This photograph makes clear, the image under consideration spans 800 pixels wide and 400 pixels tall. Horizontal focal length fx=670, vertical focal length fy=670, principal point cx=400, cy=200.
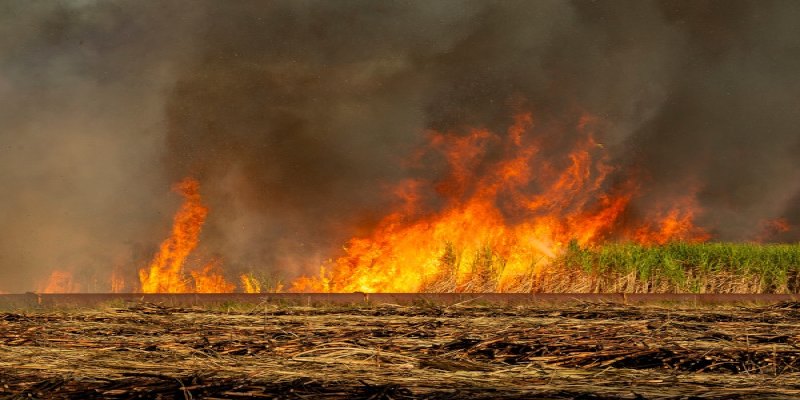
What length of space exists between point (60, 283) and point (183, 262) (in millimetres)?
3570

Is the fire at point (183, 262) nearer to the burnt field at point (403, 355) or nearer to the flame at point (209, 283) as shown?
the flame at point (209, 283)

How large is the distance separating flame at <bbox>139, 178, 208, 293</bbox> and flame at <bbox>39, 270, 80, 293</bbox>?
6.76ft

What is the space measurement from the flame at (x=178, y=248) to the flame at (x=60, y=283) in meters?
2.06

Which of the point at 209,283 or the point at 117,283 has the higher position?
the point at 117,283

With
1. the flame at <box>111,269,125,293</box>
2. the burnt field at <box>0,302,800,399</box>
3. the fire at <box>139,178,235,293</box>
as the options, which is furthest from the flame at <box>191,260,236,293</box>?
the burnt field at <box>0,302,800,399</box>

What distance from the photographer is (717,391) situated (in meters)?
3.14

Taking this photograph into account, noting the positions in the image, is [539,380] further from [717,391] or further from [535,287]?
[535,287]

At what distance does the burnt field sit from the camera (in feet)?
10.3

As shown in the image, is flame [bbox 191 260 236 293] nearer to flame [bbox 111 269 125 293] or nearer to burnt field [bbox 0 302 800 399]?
flame [bbox 111 269 125 293]

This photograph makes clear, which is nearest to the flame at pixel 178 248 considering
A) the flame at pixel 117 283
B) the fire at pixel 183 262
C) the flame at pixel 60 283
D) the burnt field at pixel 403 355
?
the fire at pixel 183 262

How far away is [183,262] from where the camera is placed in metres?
11.3

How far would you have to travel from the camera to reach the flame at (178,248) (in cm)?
1080

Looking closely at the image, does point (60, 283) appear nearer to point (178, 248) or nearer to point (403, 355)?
point (178, 248)

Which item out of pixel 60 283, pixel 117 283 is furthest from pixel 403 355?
pixel 60 283
